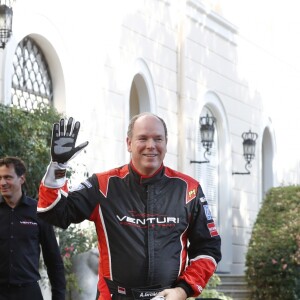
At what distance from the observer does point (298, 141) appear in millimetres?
24906

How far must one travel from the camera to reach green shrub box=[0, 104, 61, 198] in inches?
383

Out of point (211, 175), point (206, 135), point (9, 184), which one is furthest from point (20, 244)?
point (211, 175)

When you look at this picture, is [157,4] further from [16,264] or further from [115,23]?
[16,264]

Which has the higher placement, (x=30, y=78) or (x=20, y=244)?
(x=30, y=78)

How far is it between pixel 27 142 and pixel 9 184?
2.79m

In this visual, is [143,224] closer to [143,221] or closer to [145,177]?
[143,221]

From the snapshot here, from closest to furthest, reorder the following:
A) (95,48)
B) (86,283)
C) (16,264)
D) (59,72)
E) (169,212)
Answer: (169,212) → (16,264) → (86,283) → (59,72) → (95,48)

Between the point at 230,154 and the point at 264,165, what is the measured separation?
3.65 meters

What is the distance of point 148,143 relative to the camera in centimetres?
458

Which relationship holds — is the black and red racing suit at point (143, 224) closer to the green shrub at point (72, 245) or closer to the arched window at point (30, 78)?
the green shrub at point (72, 245)

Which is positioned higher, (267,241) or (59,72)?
(59,72)

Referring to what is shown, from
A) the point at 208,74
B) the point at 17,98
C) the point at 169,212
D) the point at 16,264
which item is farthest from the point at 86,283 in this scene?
the point at 208,74

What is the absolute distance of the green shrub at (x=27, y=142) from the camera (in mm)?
9734

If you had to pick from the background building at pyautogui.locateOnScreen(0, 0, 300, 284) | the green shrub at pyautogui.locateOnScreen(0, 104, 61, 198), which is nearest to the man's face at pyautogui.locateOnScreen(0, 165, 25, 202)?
the green shrub at pyautogui.locateOnScreen(0, 104, 61, 198)
